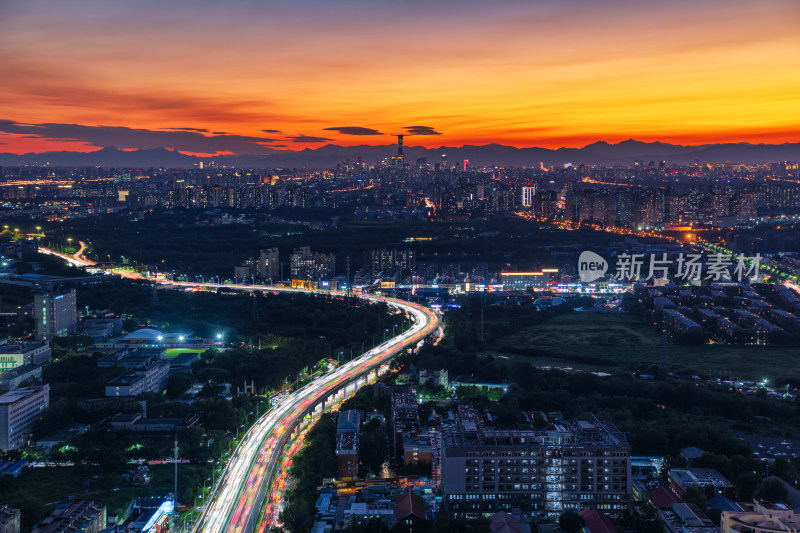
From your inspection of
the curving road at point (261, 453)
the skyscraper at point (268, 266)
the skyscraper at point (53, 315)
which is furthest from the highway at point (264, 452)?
the skyscraper at point (268, 266)

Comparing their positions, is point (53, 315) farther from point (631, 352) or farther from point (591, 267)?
point (591, 267)

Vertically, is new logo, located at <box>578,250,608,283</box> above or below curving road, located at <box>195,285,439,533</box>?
above

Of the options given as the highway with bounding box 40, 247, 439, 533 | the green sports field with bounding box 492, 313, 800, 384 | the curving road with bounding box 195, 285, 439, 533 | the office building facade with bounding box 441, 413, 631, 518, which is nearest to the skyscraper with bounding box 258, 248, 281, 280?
the highway with bounding box 40, 247, 439, 533

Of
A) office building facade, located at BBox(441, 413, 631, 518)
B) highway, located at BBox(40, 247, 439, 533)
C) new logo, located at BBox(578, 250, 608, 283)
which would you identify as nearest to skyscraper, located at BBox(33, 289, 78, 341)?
highway, located at BBox(40, 247, 439, 533)

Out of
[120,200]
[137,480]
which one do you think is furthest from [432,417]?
[120,200]

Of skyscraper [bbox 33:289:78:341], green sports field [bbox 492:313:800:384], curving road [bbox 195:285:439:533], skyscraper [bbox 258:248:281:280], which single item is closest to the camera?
curving road [bbox 195:285:439:533]

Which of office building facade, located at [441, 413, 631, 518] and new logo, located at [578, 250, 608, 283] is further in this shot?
new logo, located at [578, 250, 608, 283]

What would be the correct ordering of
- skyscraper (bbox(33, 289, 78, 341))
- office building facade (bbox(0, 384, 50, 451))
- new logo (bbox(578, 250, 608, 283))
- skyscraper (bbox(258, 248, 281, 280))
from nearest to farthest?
1. office building facade (bbox(0, 384, 50, 451))
2. skyscraper (bbox(33, 289, 78, 341))
3. new logo (bbox(578, 250, 608, 283))
4. skyscraper (bbox(258, 248, 281, 280))

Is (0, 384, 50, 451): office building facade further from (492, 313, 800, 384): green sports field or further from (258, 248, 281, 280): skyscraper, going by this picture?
(258, 248, 281, 280): skyscraper

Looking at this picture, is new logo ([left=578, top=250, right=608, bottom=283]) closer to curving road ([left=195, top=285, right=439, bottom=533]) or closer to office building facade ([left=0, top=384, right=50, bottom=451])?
curving road ([left=195, top=285, right=439, bottom=533])
